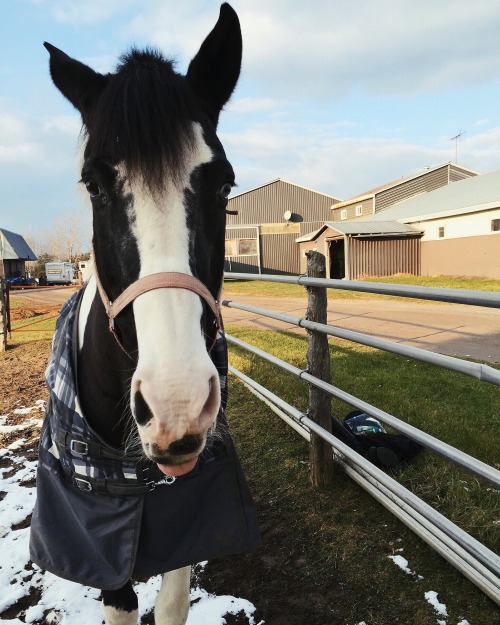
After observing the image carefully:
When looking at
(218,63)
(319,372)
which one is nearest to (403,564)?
(319,372)

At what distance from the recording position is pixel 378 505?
104 inches

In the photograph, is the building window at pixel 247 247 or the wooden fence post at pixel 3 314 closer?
the wooden fence post at pixel 3 314

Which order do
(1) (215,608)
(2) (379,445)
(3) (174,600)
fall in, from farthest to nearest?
(2) (379,445) < (1) (215,608) < (3) (174,600)

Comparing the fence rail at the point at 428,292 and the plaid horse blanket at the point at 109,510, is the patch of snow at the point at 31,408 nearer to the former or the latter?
the plaid horse blanket at the point at 109,510

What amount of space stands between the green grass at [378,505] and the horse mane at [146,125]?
84.9 inches

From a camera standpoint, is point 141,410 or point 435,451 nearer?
point 141,410

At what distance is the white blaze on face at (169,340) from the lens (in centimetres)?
97

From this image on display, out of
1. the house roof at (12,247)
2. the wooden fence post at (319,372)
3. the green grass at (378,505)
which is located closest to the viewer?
the green grass at (378,505)

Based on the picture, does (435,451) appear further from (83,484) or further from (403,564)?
(83,484)

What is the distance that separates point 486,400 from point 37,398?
5.29 m

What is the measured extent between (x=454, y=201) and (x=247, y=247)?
13927mm

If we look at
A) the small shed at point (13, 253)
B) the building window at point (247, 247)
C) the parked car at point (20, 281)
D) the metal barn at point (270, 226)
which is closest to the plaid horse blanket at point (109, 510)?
the metal barn at point (270, 226)

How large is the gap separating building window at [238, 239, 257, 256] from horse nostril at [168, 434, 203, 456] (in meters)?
28.1

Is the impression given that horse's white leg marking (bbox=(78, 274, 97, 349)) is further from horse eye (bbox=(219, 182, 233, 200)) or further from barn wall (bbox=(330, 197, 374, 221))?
barn wall (bbox=(330, 197, 374, 221))
